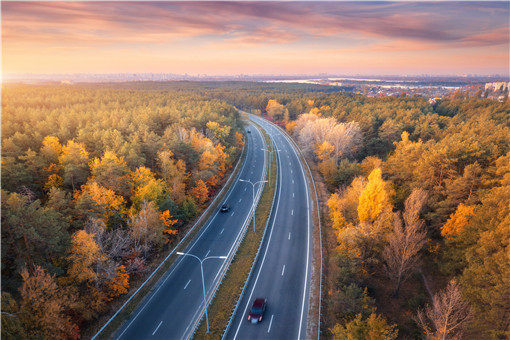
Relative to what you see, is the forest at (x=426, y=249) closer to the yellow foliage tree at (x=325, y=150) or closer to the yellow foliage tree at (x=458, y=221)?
the yellow foliage tree at (x=458, y=221)

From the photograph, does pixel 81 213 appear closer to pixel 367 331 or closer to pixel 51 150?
pixel 51 150

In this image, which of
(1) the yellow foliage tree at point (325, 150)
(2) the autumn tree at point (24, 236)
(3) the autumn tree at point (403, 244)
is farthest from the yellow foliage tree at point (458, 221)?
(2) the autumn tree at point (24, 236)

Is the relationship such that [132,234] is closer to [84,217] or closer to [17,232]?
[84,217]

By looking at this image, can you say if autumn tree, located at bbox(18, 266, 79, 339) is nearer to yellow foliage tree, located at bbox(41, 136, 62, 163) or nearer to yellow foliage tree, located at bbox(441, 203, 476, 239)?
yellow foliage tree, located at bbox(41, 136, 62, 163)

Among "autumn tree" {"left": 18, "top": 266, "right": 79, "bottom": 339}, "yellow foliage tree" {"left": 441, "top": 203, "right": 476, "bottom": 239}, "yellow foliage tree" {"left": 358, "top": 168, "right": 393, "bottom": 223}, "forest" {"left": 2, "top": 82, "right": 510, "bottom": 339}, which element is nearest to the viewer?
"autumn tree" {"left": 18, "top": 266, "right": 79, "bottom": 339}

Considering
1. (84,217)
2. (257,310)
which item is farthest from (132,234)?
(257,310)

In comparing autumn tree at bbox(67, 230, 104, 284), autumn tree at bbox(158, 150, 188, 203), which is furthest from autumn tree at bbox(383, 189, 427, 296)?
autumn tree at bbox(158, 150, 188, 203)
